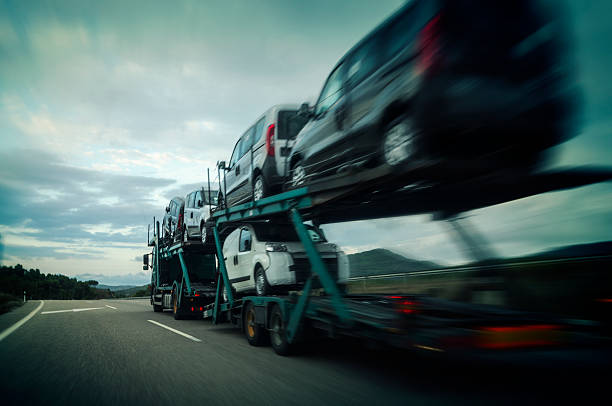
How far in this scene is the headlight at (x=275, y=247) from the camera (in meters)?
7.31

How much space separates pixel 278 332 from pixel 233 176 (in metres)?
4.55

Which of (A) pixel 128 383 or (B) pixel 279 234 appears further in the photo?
(B) pixel 279 234

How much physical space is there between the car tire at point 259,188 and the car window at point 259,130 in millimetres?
776

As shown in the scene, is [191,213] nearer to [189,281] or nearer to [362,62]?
[189,281]

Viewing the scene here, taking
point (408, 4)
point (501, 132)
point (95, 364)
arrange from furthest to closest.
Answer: point (95, 364)
point (408, 4)
point (501, 132)

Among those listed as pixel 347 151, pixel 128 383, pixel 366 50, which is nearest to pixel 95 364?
pixel 128 383

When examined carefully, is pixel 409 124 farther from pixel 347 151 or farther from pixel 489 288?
pixel 489 288

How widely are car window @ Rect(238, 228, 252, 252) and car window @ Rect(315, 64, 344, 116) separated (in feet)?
9.54

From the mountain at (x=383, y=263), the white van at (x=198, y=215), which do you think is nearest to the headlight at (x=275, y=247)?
the mountain at (x=383, y=263)

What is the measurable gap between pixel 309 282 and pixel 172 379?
6.52ft

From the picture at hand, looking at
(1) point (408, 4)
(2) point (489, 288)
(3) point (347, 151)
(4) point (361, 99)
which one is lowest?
(2) point (489, 288)

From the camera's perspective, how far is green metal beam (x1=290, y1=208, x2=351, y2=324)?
491cm

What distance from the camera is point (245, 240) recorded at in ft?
27.3

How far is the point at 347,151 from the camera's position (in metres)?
5.27
